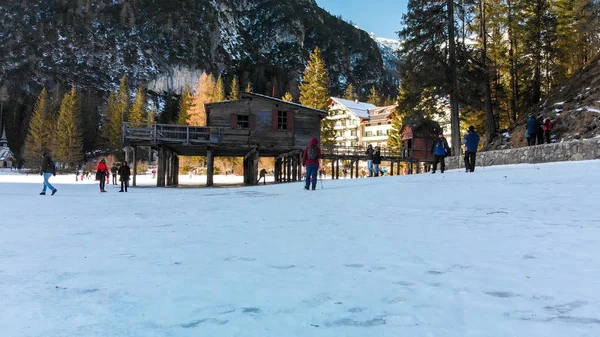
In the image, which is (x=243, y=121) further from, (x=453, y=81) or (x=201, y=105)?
(x=201, y=105)

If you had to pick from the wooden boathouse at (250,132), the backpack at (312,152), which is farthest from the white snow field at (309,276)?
the wooden boathouse at (250,132)

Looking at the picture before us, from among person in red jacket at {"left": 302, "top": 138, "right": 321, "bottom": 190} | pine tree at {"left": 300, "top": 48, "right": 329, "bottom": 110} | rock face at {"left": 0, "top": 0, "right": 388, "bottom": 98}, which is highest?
rock face at {"left": 0, "top": 0, "right": 388, "bottom": 98}

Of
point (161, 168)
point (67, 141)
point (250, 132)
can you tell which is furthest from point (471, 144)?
point (67, 141)

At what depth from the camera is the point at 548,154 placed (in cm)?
1711

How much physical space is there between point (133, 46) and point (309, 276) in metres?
150

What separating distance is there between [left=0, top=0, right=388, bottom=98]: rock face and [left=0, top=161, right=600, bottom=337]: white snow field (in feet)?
443

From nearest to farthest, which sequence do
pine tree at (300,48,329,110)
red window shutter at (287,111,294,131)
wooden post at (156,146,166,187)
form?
wooden post at (156,146,166,187) → red window shutter at (287,111,294,131) → pine tree at (300,48,329,110)

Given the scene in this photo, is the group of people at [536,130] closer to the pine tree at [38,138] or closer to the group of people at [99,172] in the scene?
the group of people at [99,172]

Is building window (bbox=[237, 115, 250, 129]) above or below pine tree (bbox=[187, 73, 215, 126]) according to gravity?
below

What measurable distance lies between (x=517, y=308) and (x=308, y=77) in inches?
1992

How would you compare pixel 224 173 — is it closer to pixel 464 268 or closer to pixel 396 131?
pixel 396 131

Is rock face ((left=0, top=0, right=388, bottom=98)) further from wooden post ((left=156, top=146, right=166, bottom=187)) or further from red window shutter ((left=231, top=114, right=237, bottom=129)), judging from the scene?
wooden post ((left=156, top=146, right=166, bottom=187))

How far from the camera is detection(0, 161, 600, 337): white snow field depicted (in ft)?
8.50

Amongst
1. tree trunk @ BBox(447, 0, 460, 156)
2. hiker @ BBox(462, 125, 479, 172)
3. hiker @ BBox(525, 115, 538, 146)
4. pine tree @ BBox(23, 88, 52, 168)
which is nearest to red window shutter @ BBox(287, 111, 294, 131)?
tree trunk @ BBox(447, 0, 460, 156)
